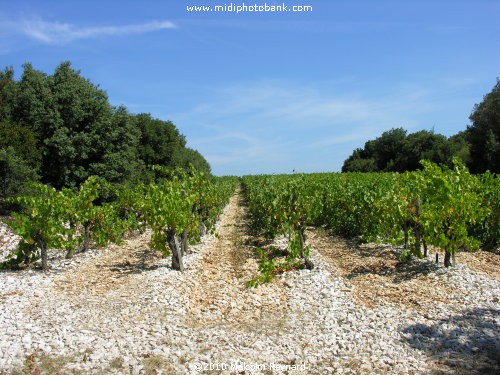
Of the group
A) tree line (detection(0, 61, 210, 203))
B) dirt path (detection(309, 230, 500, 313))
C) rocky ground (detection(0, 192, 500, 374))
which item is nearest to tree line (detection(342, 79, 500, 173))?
dirt path (detection(309, 230, 500, 313))

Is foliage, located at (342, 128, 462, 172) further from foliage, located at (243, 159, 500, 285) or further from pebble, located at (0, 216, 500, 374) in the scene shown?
pebble, located at (0, 216, 500, 374)

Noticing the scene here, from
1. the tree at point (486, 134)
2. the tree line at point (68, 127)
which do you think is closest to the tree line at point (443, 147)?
the tree at point (486, 134)

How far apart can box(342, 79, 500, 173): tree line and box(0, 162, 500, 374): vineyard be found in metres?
25.2

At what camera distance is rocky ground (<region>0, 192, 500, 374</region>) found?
588 cm

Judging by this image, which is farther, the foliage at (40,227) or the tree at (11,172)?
the tree at (11,172)

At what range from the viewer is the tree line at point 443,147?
40.9 metres

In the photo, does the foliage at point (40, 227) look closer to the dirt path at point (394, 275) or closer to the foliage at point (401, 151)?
the dirt path at point (394, 275)

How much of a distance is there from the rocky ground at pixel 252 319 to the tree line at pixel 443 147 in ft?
90.6

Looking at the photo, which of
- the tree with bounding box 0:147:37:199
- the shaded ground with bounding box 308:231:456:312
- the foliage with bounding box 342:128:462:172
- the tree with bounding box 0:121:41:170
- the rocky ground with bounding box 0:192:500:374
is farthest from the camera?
the foliage with bounding box 342:128:462:172

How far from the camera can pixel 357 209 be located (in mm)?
14359

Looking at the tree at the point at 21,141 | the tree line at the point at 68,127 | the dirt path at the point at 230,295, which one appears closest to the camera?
the dirt path at the point at 230,295

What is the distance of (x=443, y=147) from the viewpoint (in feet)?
220

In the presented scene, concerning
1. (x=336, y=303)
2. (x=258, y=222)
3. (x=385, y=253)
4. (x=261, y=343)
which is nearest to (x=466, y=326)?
(x=336, y=303)

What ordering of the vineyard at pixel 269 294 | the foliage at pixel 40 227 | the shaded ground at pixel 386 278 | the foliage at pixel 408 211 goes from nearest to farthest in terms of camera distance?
the vineyard at pixel 269 294, the shaded ground at pixel 386 278, the foliage at pixel 408 211, the foliage at pixel 40 227
